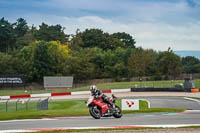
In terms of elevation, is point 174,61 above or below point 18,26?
below

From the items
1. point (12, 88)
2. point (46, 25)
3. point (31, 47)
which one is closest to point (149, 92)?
point (12, 88)

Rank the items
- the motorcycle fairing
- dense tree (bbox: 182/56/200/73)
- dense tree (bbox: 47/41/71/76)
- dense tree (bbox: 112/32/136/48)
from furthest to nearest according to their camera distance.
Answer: dense tree (bbox: 112/32/136/48), dense tree (bbox: 182/56/200/73), dense tree (bbox: 47/41/71/76), the motorcycle fairing

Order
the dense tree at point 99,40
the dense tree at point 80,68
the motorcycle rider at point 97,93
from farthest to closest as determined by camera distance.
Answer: the dense tree at point 99,40
the dense tree at point 80,68
the motorcycle rider at point 97,93

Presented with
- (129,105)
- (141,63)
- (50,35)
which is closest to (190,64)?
(141,63)

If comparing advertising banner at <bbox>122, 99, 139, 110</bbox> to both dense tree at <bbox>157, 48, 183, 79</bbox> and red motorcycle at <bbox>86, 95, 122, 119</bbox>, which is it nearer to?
red motorcycle at <bbox>86, 95, 122, 119</bbox>

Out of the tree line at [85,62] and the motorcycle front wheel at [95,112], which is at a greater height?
the tree line at [85,62]

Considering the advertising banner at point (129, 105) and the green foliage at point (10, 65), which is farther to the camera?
the green foliage at point (10, 65)

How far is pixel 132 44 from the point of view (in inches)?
4719

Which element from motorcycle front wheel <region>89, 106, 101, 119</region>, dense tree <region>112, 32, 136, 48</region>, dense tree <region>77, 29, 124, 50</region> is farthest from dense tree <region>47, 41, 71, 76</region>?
A: motorcycle front wheel <region>89, 106, 101, 119</region>

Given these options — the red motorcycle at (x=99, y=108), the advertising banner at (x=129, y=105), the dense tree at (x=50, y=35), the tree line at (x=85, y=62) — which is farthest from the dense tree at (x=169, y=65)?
the red motorcycle at (x=99, y=108)

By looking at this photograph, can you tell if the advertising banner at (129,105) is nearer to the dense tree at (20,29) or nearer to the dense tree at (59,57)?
the dense tree at (59,57)

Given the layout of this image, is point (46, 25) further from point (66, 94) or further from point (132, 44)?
point (66, 94)

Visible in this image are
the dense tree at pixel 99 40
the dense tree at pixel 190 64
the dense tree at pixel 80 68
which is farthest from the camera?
the dense tree at pixel 190 64

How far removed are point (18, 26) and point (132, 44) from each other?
43483mm
